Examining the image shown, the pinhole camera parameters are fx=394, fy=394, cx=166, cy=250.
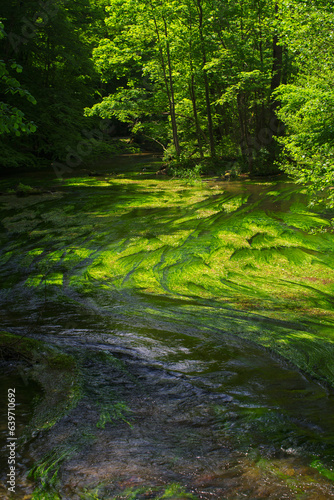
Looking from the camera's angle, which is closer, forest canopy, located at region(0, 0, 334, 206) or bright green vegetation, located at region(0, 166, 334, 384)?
bright green vegetation, located at region(0, 166, 334, 384)

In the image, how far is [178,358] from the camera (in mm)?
3725

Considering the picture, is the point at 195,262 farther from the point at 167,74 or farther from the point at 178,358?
the point at 167,74

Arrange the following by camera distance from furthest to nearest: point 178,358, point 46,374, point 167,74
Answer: point 167,74
point 178,358
point 46,374

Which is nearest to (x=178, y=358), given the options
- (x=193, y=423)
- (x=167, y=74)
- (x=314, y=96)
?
(x=193, y=423)

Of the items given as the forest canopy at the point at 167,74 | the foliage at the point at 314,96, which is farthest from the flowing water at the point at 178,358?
the forest canopy at the point at 167,74

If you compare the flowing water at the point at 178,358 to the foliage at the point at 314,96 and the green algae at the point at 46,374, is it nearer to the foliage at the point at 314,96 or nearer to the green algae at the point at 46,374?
the green algae at the point at 46,374

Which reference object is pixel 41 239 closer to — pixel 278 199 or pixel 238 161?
pixel 278 199

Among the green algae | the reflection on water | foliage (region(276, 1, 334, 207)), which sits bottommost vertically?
the reflection on water

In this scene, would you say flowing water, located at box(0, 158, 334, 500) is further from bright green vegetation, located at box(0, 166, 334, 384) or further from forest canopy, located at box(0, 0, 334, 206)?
forest canopy, located at box(0, 0, 334, 206)

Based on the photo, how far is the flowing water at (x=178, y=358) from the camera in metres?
2.28

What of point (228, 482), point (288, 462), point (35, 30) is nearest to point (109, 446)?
point (228, 482)

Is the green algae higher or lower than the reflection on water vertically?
higher

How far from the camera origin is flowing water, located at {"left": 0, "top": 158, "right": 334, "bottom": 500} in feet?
7.48

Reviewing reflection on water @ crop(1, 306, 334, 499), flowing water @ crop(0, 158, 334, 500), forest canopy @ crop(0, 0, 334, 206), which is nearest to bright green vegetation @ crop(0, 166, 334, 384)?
flowing water @ crop(0, 158, 334, 500)
